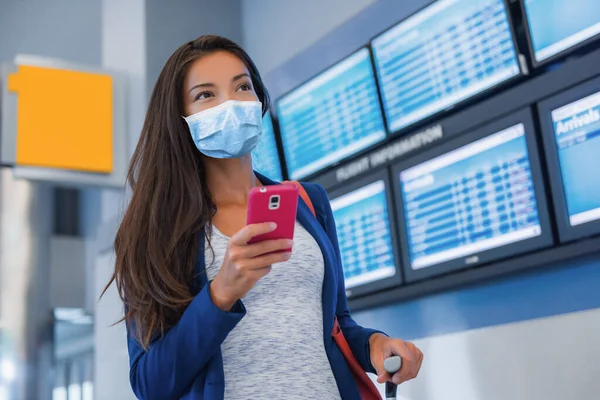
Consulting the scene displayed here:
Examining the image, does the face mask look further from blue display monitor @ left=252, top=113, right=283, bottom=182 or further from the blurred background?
blue display monitor @ left=252, top=113, right=283, bottom=182

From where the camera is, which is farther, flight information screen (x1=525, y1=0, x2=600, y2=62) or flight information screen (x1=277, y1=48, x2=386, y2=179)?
flight information screen (x1=277, y1=48, x2=386, y2=179)

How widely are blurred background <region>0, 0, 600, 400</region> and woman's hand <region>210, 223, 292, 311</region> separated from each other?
843 mm

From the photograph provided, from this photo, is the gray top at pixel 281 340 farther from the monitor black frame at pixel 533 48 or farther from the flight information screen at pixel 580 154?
the monitor black frame at pixel 533 48

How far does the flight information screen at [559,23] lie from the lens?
2.44 meters

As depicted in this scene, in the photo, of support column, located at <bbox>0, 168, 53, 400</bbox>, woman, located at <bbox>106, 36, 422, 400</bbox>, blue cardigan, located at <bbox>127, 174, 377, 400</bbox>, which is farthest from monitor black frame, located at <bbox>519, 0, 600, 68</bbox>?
support column, located at <bbox>0, 168, 53, 400</bbox>

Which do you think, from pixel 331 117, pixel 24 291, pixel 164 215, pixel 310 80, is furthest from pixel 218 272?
pixel 24 291

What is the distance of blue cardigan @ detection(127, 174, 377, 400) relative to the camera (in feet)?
3.82

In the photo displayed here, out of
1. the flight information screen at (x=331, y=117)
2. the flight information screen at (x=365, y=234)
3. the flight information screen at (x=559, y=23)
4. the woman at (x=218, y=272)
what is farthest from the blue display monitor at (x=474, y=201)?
the woman at (x=218, y=272)

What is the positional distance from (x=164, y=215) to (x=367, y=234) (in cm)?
194

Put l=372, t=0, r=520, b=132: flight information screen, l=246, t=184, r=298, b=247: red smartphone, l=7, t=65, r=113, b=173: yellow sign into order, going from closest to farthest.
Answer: l=246, t=184, r=298, b=247: red smartphone
l=372, t=0, r=520, b=132: flight information screen
l=7, t=65, r=113, b=173: yellow sign

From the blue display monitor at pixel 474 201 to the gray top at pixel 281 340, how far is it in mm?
1366

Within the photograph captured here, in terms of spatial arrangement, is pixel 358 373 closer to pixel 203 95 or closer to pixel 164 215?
pixel 164 215

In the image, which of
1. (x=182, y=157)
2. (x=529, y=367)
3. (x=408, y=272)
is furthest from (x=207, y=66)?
(x=408, y=272)

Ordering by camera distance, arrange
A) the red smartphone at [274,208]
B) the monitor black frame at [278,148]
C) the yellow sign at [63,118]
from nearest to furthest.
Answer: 1. the red smartphone at [274,208]
2. the monitor black frame at [278,148]
3. the yellow sign at [63,118]
